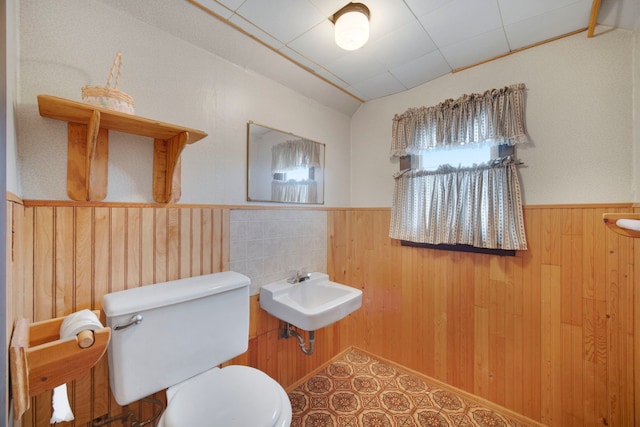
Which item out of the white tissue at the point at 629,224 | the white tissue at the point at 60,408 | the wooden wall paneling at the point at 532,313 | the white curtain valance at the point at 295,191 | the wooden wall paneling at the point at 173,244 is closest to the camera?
the white tissue at the point at 629,224

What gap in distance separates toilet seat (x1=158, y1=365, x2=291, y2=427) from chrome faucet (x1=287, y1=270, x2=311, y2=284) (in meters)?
0.66

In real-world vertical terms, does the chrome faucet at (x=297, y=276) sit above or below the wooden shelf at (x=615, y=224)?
below

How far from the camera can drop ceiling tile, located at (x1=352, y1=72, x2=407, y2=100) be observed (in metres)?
1.91

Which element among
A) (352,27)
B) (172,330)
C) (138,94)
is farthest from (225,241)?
(352,27)

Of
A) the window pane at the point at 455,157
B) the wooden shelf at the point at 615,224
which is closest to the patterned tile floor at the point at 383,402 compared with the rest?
the wooden shelf at the point at 615,224

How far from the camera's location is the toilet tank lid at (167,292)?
1017 mm

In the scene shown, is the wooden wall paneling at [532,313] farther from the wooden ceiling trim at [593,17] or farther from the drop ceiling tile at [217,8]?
the drop ceiling tile at [217,8]

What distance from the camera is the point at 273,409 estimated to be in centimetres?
101

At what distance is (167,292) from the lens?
1144 mm

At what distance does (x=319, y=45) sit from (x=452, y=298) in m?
1.87

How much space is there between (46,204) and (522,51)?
2.54 meters

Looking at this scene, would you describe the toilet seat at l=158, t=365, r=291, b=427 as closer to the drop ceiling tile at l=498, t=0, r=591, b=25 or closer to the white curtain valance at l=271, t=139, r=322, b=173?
the white curtain valance at l=271, t=139, r=322, b=173

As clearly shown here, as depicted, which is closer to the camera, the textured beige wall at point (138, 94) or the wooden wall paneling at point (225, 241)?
the textured beige wall at point (138, 94)

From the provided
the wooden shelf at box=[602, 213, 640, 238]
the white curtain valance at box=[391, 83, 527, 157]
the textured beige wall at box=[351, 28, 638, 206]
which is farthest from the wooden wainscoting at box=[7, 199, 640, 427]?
the wooden shelf at box=[602, 213, 640, 238]
